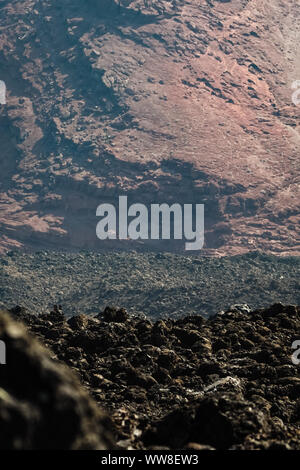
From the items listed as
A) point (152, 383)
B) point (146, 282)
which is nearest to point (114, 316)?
point (152, 383)

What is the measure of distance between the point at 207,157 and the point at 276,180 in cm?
1260

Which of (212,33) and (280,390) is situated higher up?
(212,33)

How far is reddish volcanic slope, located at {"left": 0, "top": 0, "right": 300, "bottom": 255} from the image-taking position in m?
132

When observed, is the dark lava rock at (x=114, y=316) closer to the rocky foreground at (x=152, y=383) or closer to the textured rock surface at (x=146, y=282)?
the rocky foreground at (x=152, y=383)

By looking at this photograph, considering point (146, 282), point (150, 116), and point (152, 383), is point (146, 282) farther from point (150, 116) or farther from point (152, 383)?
point (152, 383)

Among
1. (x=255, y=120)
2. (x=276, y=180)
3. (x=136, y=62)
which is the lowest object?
(x=276, y=180)

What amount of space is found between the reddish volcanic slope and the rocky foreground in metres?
105

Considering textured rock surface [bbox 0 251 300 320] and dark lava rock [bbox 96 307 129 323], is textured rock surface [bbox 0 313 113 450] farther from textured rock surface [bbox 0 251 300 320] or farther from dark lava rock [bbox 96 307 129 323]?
textured rock surface [bbox 0 251 300 320]

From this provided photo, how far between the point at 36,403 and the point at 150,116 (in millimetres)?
139955

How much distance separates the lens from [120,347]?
1748 cm

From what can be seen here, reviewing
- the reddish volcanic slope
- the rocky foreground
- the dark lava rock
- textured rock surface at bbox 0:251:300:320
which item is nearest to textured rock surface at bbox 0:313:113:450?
the rocky foreground
